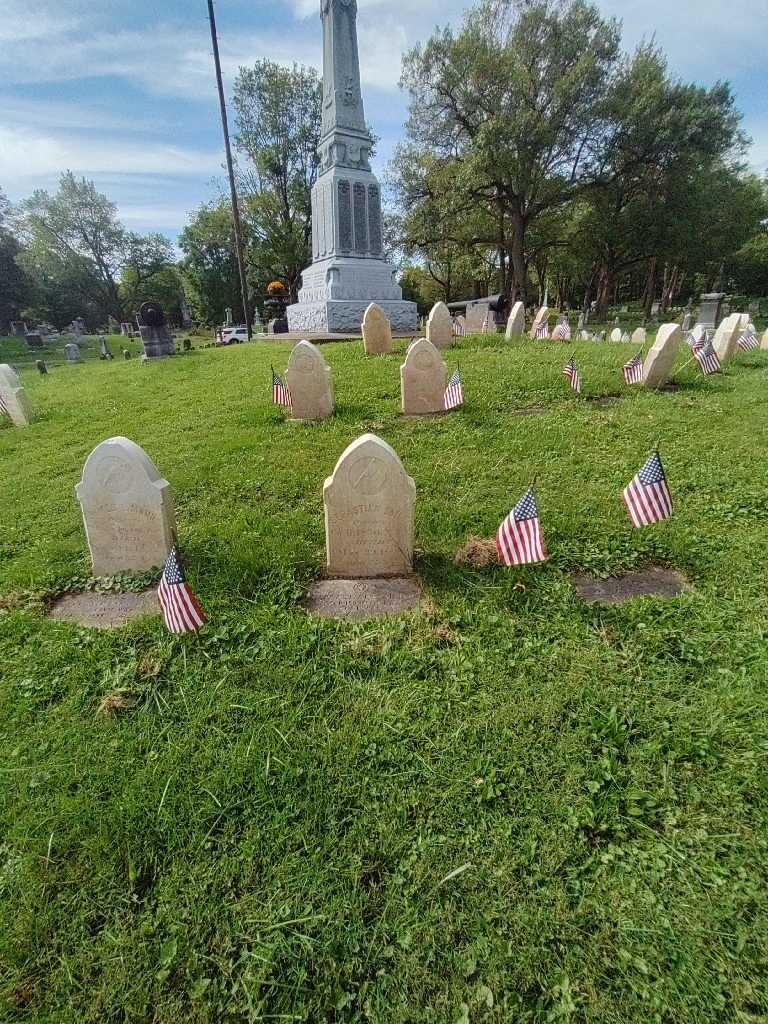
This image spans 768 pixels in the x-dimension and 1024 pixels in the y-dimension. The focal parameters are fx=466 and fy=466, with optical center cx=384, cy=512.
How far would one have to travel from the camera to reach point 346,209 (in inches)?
582

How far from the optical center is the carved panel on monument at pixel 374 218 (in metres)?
15.1

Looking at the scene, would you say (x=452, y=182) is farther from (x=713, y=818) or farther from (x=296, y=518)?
(x=713, y=818)

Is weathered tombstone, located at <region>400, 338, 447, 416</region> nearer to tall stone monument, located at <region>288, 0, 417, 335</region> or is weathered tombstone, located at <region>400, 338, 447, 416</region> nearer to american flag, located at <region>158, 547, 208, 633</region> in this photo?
american flag, located at <region>158, 547, 208, 633</region>

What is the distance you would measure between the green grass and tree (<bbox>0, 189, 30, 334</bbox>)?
4634 centimetres

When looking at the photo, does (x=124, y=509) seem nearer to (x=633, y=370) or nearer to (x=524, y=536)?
(x=524, y=536)

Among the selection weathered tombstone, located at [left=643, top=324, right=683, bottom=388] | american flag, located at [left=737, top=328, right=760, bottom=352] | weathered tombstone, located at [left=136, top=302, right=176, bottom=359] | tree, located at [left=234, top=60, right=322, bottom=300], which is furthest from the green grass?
tree, located at [left=234, top=60, right=322, bottom=300]

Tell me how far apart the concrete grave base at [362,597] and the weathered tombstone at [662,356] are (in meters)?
6.16

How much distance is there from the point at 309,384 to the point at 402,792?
18.2 feet

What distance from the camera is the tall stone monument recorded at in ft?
46.1

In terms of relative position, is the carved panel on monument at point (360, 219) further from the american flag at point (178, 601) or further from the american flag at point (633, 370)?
the american flag at point (178, 601)

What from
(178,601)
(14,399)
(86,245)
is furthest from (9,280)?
(178,601)

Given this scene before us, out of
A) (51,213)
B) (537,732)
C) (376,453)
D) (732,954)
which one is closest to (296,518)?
(376,453)

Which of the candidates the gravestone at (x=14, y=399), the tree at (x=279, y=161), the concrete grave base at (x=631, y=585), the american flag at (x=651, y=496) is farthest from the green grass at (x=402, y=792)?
the tree at (x=279, y=161)

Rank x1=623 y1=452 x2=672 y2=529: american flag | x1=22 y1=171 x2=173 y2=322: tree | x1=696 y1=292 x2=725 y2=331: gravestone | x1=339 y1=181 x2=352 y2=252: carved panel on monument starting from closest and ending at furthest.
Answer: x1=623 y1=452 x2=672 y2=529: american flag → x1=339 y1=181 x2=352 y2=252: carved panel on monument → x1=696 y1=292 x2=725 y2=331: gravestone → x1=22 y1=171 x2=173 y2=322: tree
